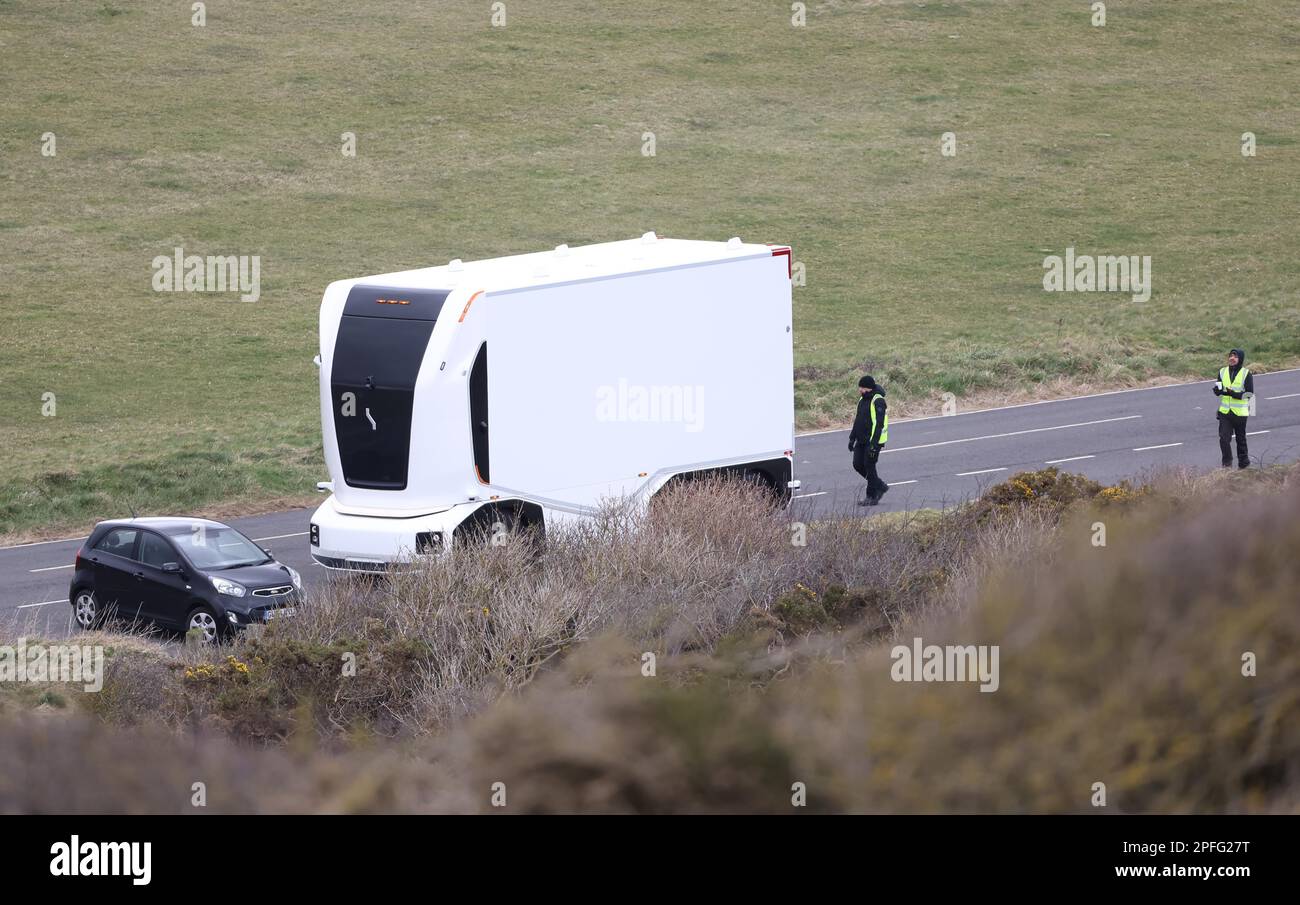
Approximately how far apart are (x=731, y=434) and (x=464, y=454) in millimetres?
3410

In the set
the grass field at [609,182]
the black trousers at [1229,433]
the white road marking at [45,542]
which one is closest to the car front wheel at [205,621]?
the white road marking at [45,542]

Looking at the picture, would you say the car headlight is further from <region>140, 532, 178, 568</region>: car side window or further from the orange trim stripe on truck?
the orange trim stripe on truck

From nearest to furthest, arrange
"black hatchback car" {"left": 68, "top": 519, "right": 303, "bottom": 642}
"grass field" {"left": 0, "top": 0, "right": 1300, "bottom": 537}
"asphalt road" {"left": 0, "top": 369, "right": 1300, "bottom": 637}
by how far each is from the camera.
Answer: "black hatchback car" {"left": 68, "top": 519, "right": 303, "bottom": 642}
"asphalt road" {"left": 0, "top": 369, "right": 1300, "bottom": 637}
"grass field" {"left": 0, "top": 0, "right": 1300, "bottom": 537}

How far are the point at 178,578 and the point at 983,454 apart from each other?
14211 mm

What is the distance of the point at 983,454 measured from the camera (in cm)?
2522

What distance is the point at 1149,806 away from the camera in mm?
4812

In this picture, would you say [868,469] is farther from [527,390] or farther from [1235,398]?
[527,390]

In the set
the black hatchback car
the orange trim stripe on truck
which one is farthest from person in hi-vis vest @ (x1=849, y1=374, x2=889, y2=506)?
the black hatchback car

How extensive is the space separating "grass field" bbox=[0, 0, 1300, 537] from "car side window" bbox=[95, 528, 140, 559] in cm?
789

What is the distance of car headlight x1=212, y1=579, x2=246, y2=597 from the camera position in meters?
15.5

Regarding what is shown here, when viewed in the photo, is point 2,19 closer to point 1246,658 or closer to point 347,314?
point 347,314

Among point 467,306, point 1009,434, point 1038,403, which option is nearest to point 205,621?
point 467,306

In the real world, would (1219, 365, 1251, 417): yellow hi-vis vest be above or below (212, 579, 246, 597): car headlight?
above

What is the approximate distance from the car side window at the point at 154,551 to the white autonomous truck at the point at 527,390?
5.05 feet
